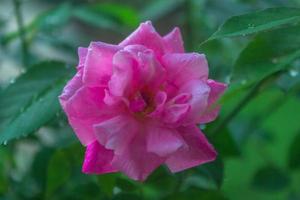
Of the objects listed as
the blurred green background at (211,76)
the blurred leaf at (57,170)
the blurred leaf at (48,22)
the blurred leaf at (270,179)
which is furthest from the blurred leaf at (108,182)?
the blurred leaf at (270,179)

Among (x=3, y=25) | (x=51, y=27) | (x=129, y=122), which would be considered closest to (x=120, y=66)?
(x=129, y=122)

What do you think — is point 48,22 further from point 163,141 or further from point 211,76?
point 163,141

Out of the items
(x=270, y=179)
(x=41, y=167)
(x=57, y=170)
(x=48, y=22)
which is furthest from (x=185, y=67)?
(x=270, y=179)

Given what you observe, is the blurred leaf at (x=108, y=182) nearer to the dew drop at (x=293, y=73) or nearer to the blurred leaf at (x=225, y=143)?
the blurred leaf at (x=225, y=143)

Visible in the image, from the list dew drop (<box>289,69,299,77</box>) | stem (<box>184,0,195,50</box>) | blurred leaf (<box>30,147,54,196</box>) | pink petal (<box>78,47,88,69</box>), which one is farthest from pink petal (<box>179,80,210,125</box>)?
stem (<box>184,0,195,50</box>)

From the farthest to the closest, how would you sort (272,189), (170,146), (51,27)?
(272,189)
(51,27)
(170,146)

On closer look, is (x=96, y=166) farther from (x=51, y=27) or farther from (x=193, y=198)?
(x=51, y=27)

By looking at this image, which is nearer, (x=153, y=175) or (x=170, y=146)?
(x=170, y=146)
